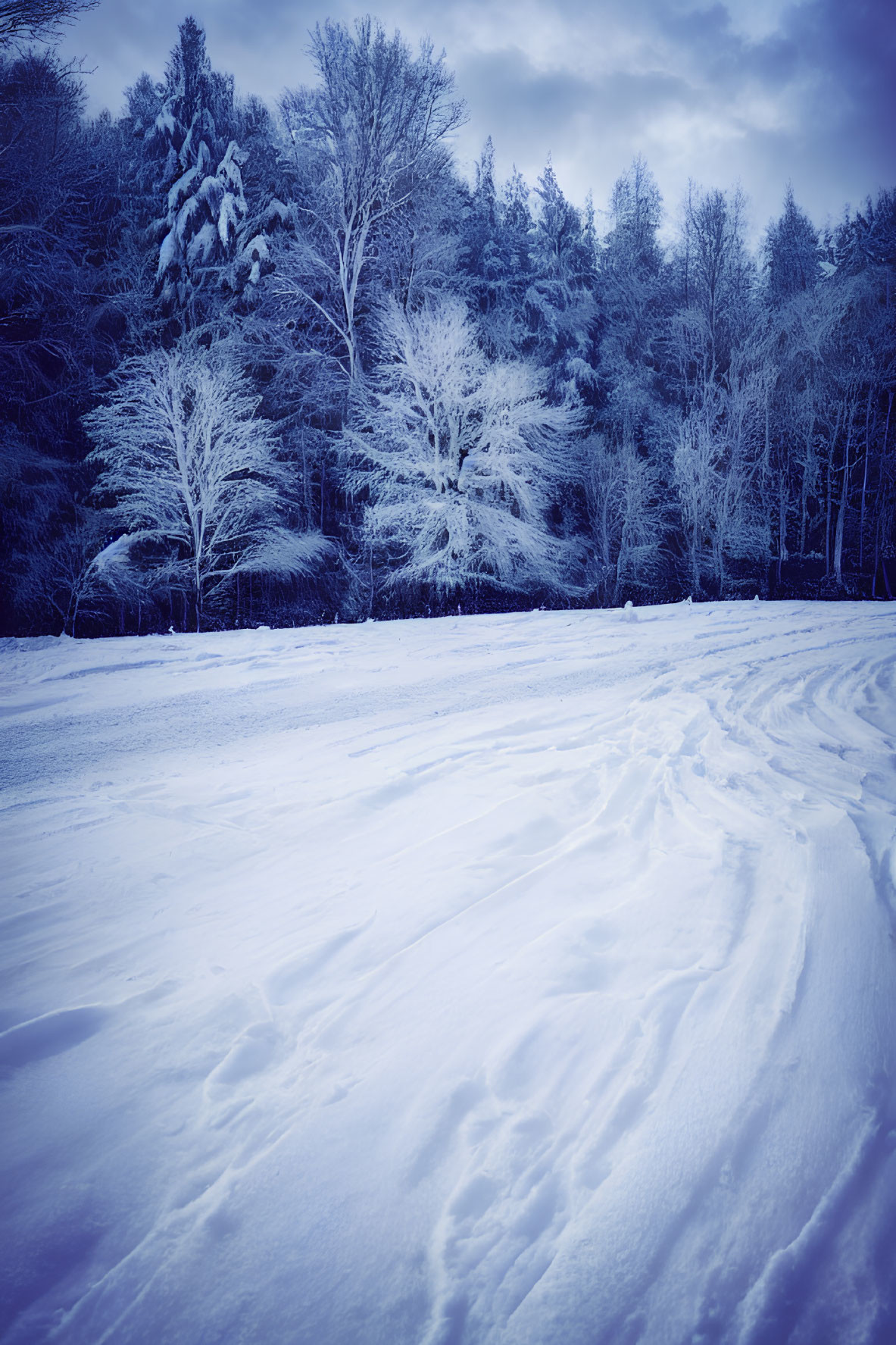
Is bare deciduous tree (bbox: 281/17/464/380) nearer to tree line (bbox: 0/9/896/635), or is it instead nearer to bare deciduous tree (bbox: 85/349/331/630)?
tree line (bbox: 0/9/896/635)

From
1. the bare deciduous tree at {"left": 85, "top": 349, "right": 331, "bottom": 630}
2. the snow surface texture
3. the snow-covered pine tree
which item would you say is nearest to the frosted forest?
the snow surface texture

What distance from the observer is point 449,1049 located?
5.45ft

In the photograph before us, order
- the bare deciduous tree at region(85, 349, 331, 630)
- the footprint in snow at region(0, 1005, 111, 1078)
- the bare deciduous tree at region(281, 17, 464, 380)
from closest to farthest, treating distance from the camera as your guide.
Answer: the footprint in snow at region(0, 1005, 111, 1078)
the bare deciduous tree at region(85, 349, 331, 630)
the bare deciduous tree at region(281, 17, 464, 380)

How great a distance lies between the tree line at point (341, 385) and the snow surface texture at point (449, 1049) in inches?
485

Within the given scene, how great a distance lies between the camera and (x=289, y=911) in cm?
221

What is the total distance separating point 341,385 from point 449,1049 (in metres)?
17.0

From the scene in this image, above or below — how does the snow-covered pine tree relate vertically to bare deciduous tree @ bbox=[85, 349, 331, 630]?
above

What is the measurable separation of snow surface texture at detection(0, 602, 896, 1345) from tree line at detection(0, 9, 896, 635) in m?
12.3

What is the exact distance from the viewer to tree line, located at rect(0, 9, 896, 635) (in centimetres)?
1409

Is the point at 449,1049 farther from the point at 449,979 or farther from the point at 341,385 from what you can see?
the point at 341,385

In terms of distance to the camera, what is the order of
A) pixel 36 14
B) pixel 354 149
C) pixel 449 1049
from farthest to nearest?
pixel 354 149 → pixel 36 14 → pixel 449 1049

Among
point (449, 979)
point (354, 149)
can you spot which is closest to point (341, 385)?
point (354, 149)

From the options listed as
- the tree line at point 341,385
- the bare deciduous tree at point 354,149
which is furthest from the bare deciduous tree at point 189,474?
the bare deciduous tree at point 354,149

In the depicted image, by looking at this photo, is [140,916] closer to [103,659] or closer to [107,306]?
[103,659]
